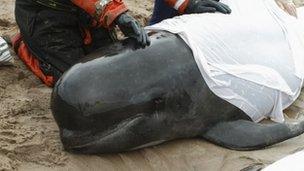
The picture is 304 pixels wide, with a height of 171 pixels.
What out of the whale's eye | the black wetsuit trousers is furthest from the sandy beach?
the black wetsuit trousers

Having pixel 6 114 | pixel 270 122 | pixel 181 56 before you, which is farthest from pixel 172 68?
pixel 6 114

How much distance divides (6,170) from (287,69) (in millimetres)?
2100

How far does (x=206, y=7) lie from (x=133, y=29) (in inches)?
31.3

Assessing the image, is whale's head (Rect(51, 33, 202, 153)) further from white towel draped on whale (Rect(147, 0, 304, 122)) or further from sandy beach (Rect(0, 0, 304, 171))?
white towel draped on whale (Rect(147, 0, 304, 122))

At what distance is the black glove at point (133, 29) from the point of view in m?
4.23

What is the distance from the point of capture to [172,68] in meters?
4.21

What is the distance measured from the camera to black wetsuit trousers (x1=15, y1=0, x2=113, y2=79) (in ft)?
15.9

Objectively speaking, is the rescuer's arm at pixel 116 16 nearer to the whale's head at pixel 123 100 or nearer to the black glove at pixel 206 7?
the whale's head at pixel 123 100

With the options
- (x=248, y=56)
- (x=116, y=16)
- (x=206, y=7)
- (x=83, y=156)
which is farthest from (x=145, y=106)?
(x=206, y=7)

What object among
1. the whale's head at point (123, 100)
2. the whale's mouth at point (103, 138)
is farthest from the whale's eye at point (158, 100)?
the whale's mouth at point (103, 138)

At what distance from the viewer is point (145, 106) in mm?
4070

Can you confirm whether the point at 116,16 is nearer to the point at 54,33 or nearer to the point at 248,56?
the point at 54,33

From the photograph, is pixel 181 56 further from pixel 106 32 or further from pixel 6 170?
pixel 6 170

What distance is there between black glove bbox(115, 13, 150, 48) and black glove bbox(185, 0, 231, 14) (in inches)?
27.7
